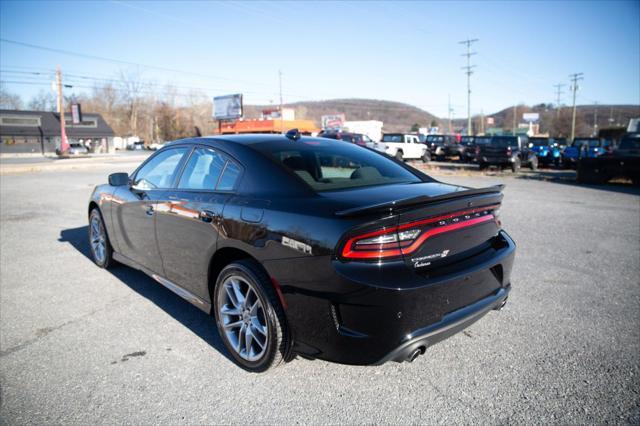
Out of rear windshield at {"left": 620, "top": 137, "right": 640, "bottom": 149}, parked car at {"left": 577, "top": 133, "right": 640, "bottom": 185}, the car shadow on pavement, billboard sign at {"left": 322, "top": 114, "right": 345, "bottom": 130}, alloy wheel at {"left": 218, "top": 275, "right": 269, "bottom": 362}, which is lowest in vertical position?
the car shadow on pavement

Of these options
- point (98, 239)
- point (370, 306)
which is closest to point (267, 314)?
point (370, 306)

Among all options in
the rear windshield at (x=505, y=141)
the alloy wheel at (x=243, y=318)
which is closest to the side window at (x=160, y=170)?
the alloy wheel at (x=243, y=318)

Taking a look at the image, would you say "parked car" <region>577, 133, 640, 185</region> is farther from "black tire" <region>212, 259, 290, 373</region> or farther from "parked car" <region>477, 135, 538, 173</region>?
"black tire" <region>212, 259, 290, 373</region>

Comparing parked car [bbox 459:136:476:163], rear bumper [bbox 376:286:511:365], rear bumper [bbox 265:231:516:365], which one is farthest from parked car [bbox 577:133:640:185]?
rear bumper [bbox 265:231:516:365]

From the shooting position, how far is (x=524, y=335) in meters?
3.22

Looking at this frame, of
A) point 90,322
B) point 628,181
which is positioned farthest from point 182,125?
point 90,322

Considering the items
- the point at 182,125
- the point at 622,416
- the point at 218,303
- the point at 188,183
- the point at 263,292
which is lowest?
the point at 622,416

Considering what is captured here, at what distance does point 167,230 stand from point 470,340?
101 inches

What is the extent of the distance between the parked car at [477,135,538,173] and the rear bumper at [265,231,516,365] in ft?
64.4

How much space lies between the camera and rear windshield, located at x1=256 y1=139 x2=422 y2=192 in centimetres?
294

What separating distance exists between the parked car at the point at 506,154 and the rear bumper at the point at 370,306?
64.4ft

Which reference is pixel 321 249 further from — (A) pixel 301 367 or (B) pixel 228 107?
(B) pixel 228 107

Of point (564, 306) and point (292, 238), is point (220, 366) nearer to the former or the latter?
point (292, 238)

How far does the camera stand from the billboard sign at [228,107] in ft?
212
